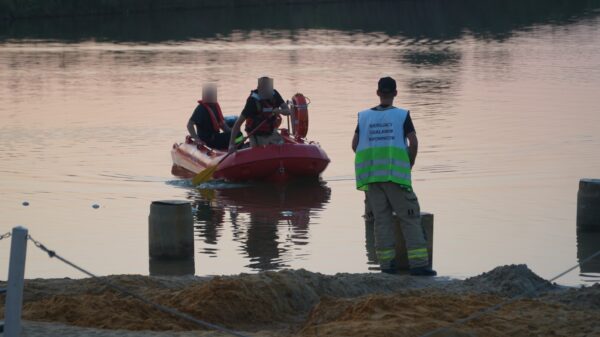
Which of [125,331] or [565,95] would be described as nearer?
[125,331]

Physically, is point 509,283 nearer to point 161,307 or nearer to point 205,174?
point 161,307

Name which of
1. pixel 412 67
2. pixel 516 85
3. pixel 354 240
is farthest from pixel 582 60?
pixel 354 240

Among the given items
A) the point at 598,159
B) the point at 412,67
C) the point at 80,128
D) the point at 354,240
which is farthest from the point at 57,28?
the point at 354,240

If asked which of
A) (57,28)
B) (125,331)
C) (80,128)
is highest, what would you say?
(57,28)

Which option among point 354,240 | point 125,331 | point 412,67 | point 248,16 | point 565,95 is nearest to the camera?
point 125,331

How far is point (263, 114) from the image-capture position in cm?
2016

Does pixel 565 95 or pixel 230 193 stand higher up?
pixel 565 95

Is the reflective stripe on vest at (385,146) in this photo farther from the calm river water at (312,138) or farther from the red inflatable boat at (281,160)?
the red inflatable boat at (281,160)

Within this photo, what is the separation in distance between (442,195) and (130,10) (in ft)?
209

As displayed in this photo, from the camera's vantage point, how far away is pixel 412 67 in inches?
1761

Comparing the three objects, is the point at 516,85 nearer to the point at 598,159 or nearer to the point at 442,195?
the point at 598,159

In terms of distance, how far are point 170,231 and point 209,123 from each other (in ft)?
26.6

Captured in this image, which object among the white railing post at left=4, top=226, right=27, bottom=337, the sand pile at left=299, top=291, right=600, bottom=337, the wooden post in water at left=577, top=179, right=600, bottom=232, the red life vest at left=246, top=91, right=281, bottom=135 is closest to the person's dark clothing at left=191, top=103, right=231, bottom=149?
the red life vest at left=246, top=91, right=281, bottom=135

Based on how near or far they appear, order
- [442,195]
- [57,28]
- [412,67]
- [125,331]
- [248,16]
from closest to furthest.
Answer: [125,331]
[442,195]
[412,67]
[57,28]
[248,16]
